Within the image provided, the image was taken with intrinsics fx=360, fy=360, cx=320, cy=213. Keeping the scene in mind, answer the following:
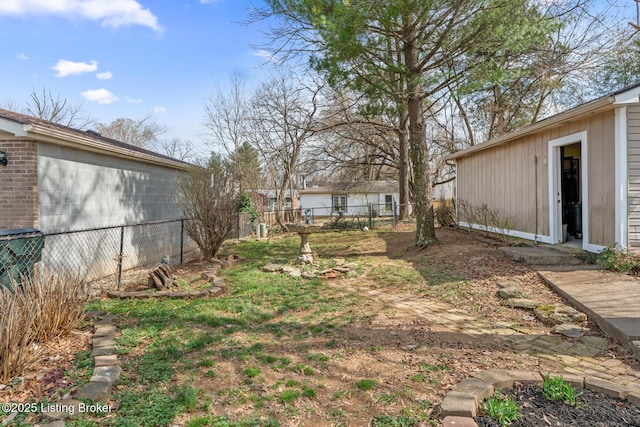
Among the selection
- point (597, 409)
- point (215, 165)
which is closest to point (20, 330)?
point (597, 409)

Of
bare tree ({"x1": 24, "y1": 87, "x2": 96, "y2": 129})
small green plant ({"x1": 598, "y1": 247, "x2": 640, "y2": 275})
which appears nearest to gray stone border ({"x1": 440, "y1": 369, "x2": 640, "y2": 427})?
small green plant ({"x1": 598, "y1": 247, "x2": 640, "y2": 275})

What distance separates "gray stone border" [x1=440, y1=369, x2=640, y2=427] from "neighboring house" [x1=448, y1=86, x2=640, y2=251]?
167 inches

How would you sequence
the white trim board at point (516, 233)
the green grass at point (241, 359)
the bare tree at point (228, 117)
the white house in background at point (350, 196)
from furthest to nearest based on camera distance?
the white house in background at point (350, 196), the bare tree at point (228, 117), the white trim board at point (516, 233), the green grass at point (241, 359)

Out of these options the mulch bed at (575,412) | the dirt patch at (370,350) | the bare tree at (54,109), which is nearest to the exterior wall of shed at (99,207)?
the dirt patch at (370,350)

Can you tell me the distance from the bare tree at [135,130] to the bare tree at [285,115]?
16.3m

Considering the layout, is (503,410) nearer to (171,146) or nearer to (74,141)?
(74,141)

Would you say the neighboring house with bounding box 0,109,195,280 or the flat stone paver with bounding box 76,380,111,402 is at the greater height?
the neighboring house with bounding box 0,109,195,280

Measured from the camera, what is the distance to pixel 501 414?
2.18 m

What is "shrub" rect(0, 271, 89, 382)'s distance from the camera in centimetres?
264

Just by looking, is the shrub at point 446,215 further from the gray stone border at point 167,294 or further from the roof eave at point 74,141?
the roof eave at point 74,141

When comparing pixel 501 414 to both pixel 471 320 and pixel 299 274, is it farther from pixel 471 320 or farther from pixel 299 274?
pixel 299 274

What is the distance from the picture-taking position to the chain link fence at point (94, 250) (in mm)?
4007

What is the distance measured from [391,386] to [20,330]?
294cm

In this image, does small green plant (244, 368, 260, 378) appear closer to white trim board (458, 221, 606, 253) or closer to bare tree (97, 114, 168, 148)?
white trim board (458, 221, 606, 253)
